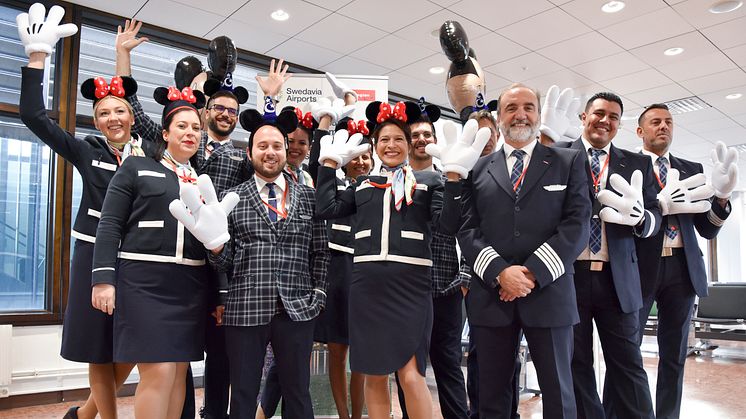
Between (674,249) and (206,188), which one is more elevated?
(206,188)

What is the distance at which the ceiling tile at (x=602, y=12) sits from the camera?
16.4 feet

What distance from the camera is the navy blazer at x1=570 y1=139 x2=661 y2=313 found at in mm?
2521

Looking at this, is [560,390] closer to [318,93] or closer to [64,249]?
[318,93]

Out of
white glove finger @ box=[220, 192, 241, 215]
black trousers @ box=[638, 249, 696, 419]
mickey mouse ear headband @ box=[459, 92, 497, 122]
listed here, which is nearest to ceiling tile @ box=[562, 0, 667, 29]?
mickey mouse ear headband @ box=[459, 92, 497, 122]

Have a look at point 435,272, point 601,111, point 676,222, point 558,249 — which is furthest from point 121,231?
point 676,222

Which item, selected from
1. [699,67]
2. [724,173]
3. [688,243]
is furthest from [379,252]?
[699,67]

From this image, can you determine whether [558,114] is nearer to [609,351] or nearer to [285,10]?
[609,351]

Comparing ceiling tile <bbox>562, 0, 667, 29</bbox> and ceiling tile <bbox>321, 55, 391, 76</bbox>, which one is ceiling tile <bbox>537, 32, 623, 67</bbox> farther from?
ceiling tile <bbox>321, 55, 391, 76</bbox>

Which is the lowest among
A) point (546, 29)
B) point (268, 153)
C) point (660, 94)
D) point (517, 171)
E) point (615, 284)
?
point (615, 284)

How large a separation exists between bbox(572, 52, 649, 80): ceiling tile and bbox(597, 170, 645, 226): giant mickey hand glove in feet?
13.9

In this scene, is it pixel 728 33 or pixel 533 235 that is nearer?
pixel 533 235

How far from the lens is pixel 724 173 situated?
10.1ft

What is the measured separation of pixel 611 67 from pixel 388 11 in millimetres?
2973

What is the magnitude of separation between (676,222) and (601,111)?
2.45ft
